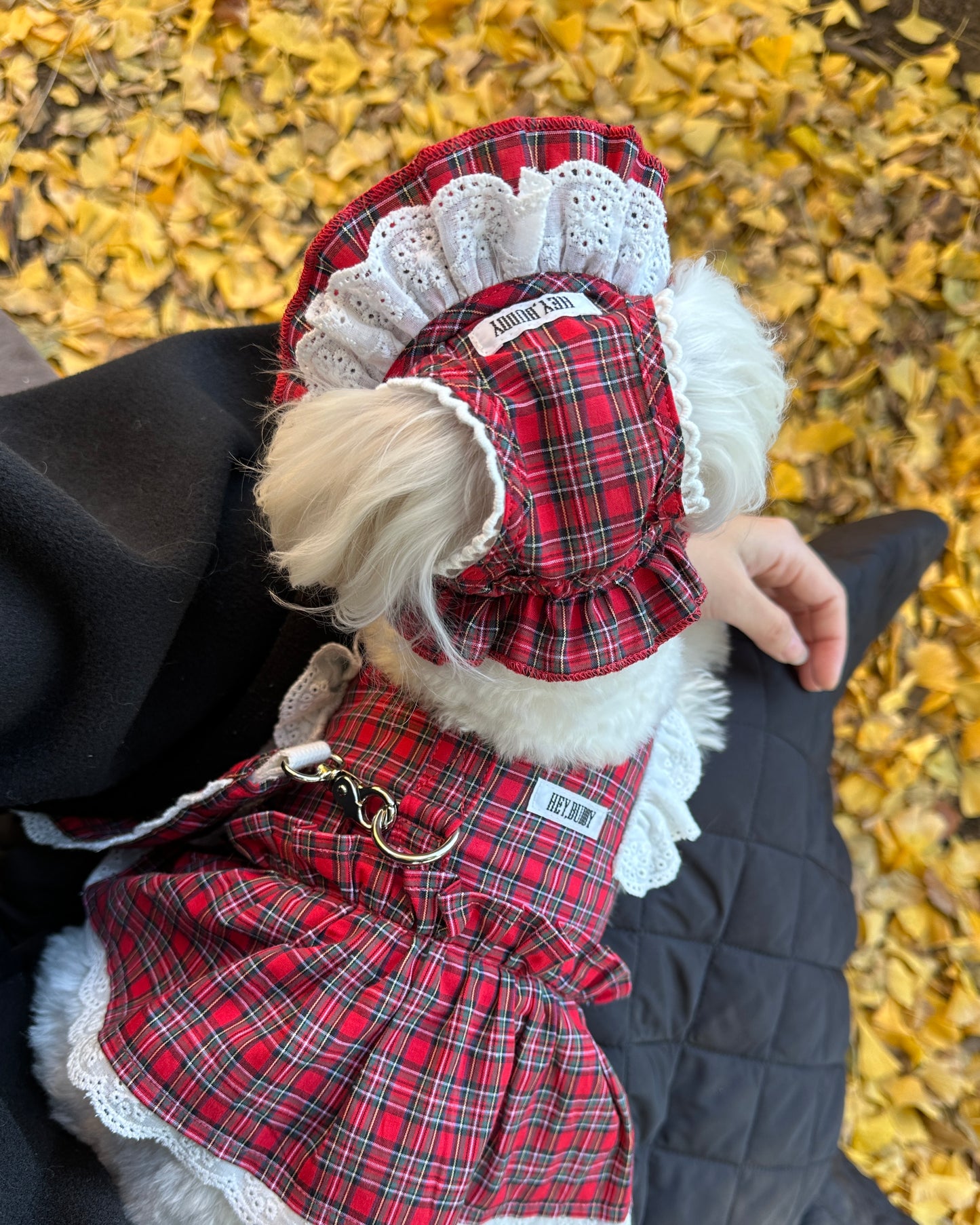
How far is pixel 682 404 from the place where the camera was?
49cm

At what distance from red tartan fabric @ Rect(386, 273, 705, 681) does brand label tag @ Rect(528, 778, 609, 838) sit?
153mm

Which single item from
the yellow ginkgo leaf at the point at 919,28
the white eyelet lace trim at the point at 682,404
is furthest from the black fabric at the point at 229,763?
the yellow ginkgo leaf at the point at 919,28

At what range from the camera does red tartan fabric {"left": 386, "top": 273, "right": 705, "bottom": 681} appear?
1.53ft

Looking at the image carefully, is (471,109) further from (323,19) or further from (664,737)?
(664,737)

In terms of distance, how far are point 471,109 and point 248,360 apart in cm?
66

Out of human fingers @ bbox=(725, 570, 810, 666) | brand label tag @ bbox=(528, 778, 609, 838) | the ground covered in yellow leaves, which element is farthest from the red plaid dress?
the ground covered in yellow leaves

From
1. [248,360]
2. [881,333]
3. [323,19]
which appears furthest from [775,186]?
[248,360]

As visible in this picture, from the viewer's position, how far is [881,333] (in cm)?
125

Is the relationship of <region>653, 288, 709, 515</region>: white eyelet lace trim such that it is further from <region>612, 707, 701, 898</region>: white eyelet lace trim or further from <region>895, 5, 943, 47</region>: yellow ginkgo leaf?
<region>895, 5, 943, 47</region>: yellow ginkgo leaf

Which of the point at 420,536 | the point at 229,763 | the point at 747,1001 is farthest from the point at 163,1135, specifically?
the point at 747,1001

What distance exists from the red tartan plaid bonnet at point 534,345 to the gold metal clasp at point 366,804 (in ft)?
0.54

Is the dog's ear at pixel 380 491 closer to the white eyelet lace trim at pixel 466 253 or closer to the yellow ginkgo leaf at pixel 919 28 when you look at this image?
the white eyelet lace trim at pixel 466 253

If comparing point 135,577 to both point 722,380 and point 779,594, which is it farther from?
point 779,594

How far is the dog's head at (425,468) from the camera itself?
449mm
